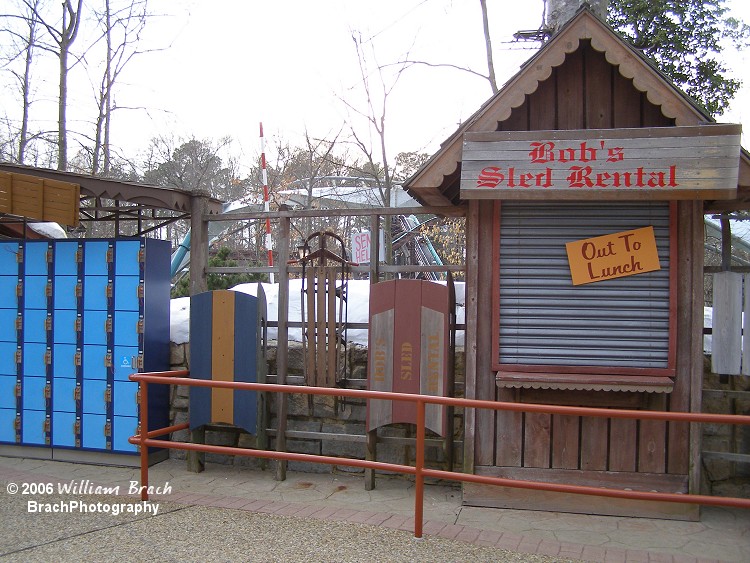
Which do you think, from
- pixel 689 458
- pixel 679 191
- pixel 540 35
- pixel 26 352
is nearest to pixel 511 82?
pixel 679 191

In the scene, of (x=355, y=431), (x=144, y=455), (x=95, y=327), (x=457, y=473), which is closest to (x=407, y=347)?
(x=355, y=431)

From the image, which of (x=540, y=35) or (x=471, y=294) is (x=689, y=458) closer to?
(x=471, y=294)

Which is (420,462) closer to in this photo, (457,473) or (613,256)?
(457,473)

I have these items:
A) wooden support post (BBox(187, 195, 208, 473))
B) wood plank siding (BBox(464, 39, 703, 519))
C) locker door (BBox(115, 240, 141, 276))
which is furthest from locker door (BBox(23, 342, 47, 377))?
wood plank siding (BBox(464, 39, 703, 519))

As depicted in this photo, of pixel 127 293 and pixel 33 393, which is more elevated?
pixel 127 293

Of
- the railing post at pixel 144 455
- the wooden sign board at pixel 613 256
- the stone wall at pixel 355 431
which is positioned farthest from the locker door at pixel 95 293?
the wooden sign board at pixel 613 256

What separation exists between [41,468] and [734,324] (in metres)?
6.23

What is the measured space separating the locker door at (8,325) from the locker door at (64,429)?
0.92 meters

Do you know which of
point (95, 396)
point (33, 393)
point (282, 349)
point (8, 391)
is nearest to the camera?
point (282, 349)

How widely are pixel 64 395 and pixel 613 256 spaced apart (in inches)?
208

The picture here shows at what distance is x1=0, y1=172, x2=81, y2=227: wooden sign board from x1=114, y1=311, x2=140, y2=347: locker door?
0.98 metres

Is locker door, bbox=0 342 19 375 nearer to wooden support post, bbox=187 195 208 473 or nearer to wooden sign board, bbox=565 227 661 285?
wooden support post, bbox=187 195 208 473

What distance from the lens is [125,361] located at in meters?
6.83

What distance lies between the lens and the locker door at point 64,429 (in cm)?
698
